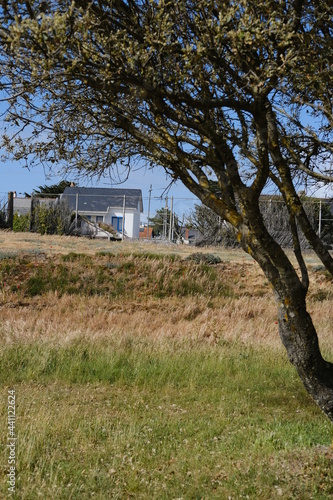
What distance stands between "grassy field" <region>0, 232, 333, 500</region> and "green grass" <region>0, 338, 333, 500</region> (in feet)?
0.04

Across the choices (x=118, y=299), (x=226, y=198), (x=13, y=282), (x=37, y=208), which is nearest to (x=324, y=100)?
(x=226, y=198)

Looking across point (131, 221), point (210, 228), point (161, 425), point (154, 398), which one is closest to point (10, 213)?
point (210, 228)

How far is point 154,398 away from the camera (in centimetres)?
575

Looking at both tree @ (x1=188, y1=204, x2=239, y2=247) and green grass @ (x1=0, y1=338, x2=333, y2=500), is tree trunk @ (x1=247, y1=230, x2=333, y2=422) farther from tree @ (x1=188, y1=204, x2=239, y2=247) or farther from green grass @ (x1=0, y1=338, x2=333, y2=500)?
tree @ (x1=188, y1=204, x2=239, y2=247)

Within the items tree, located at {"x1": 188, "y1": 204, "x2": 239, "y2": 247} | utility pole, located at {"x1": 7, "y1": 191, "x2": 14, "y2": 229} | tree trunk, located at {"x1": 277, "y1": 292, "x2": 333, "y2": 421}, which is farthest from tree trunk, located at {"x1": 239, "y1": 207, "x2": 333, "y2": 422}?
utility pole, located at {"x1": 7, "y1": 191, "x2": 14, "y2": 229}

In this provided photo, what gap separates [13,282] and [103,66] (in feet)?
30.9

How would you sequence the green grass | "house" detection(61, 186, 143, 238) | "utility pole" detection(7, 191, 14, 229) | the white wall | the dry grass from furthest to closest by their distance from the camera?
the white wall < "house" detection(61, 186, 143, 238) < "utility pole" detection(7, 191, 14, 229) < the dry grass < the green grass

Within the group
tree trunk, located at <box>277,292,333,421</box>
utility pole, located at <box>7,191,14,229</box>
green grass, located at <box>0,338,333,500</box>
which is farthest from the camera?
utility pole, located at <box>7,191,14,229</box>

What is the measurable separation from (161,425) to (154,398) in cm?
85

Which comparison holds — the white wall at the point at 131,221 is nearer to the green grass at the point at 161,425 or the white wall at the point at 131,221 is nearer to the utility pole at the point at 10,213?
the utility pole at the point at 10,213

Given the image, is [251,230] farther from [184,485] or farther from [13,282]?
[13,282]

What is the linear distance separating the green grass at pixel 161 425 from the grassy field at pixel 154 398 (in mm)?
13

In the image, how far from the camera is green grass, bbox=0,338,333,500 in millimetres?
3818

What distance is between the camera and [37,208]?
2625 cm
